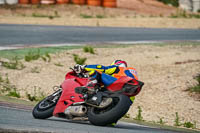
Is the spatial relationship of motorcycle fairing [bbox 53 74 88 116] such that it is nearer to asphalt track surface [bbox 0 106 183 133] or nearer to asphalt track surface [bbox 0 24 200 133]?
asphalt track surface [bbox 0 106 183 133]

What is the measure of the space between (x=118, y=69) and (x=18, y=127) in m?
1.96

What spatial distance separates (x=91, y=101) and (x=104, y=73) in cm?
50

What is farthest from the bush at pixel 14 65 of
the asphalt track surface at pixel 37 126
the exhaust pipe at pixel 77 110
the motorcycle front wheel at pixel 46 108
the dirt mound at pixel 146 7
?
the dirt mound at pixel 146 7

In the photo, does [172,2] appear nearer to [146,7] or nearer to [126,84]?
[146,7]

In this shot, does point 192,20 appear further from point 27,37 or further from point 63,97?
point 63,97

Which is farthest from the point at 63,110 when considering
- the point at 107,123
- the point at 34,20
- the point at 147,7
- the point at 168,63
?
the point at 147,7

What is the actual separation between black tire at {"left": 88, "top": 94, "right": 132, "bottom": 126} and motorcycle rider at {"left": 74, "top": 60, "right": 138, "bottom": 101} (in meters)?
0.34

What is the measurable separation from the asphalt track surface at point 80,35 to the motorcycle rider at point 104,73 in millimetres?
8297

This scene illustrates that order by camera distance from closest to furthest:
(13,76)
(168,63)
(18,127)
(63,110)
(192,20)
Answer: (18,127)
(63,110)
(13,76)
(168,63)
(192,20)

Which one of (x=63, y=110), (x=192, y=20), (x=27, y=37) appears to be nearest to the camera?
(x=63, y=110)

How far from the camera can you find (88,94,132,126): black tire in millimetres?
5395

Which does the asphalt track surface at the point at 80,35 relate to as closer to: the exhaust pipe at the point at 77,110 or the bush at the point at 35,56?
the bush at the point at 35,56

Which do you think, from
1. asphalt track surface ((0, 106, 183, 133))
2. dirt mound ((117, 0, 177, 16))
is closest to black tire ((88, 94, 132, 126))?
asphalt track surface ((0, 106, 183, 133))

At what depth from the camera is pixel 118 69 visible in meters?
6.02
